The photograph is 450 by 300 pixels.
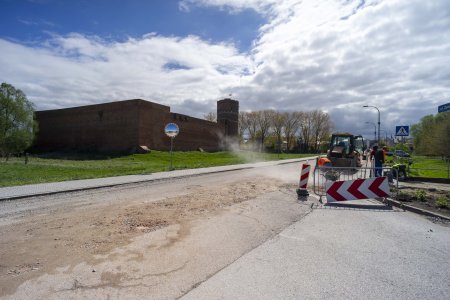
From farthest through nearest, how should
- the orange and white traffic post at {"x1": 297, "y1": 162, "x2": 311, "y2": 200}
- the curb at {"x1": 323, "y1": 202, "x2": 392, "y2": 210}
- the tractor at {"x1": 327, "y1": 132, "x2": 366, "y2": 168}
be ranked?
the tractor at {"x1": 327, "y1": 132, "x2": 366, "y2": 168}, the orange and white traffic post at {"x1": 297, "y1": 162, "x2": 311, "y2": 200}, the curb at {"x1": 323, "y1": 202, "x2": 392, "y2": 210}

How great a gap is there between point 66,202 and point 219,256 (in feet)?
20.7

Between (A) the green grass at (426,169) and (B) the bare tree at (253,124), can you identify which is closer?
(A) the green grass at (426,169)

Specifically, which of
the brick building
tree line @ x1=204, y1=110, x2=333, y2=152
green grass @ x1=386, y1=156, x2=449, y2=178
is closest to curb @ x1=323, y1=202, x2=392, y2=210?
green grass @ x1=386, y1=156, x2=449, y2=178

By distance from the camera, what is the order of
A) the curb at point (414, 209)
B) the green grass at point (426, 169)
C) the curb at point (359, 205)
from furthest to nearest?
the green grass at point (426, 169) → the curb at point (359, 205) → the curb at point (414, 209)

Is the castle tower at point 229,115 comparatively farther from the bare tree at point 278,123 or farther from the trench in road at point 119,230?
the trench in road at point 119,230

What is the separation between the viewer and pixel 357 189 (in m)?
9.95

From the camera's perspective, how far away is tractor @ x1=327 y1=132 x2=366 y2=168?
67.1ft

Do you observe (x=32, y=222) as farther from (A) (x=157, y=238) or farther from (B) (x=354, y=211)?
(B) (x=354, y=211)

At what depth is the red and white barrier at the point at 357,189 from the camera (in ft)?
32.1

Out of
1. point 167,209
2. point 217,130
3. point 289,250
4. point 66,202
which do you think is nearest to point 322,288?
point 289,250

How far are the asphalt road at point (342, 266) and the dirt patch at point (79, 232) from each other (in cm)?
194

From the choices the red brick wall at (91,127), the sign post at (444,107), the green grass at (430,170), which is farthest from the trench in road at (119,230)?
the red brick wall at (91,127)

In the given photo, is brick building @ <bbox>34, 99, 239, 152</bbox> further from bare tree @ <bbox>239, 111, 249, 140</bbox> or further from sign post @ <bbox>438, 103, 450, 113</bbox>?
bare tree @ <bbox>239, 111, 249, 140</bbox>

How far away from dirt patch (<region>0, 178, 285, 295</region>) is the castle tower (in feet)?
175
